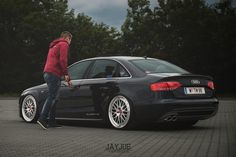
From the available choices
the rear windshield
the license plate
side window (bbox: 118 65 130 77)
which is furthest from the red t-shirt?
the license plate

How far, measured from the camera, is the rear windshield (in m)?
10.7

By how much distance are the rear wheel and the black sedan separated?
73 centimetres

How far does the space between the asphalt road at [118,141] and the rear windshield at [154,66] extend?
3.78 feet

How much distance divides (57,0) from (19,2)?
8.86 metres

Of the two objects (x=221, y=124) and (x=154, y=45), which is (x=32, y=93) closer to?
(x=221, y=124)

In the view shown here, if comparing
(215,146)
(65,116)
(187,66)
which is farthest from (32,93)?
(187,66)

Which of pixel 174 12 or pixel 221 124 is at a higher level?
pixel 174 12

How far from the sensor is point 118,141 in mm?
8383

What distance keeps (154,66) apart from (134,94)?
94cm

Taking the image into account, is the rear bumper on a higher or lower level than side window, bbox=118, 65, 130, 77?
lower

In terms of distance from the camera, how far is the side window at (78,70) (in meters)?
11.7

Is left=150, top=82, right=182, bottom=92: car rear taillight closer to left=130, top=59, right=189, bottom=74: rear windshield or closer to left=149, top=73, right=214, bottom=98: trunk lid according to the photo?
left=149, top=73, right=214, bottom=98: trunk lid

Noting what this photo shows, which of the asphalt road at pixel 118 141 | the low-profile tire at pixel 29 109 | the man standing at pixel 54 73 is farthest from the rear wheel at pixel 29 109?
the man standing at pixel 54 73

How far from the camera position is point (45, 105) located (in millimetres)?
11156
